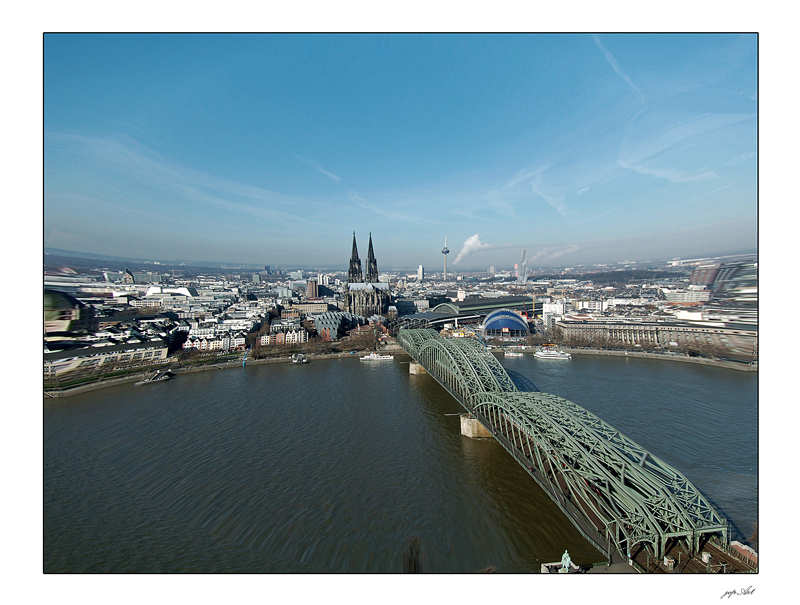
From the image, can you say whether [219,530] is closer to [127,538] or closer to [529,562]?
[127,538]

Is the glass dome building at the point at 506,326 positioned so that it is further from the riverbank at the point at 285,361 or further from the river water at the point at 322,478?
the river water at the point at 322,478

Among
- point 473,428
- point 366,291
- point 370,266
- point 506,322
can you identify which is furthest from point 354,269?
point 473,428

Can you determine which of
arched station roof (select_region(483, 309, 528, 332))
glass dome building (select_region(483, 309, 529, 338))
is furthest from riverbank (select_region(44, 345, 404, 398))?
arched station roof (select_region(483, 309, 528, 332))

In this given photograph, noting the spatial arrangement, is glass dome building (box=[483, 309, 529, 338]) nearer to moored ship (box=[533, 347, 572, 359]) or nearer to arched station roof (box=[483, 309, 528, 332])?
arched station roof (box=[483, 309, 528, 332])

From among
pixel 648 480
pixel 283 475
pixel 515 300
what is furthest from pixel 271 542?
pixel 515 300

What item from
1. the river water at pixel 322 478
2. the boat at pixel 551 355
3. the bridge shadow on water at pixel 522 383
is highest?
the boat at pixel 551 355

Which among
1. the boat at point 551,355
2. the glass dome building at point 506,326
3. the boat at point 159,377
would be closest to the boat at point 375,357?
the boat at point 551,355
